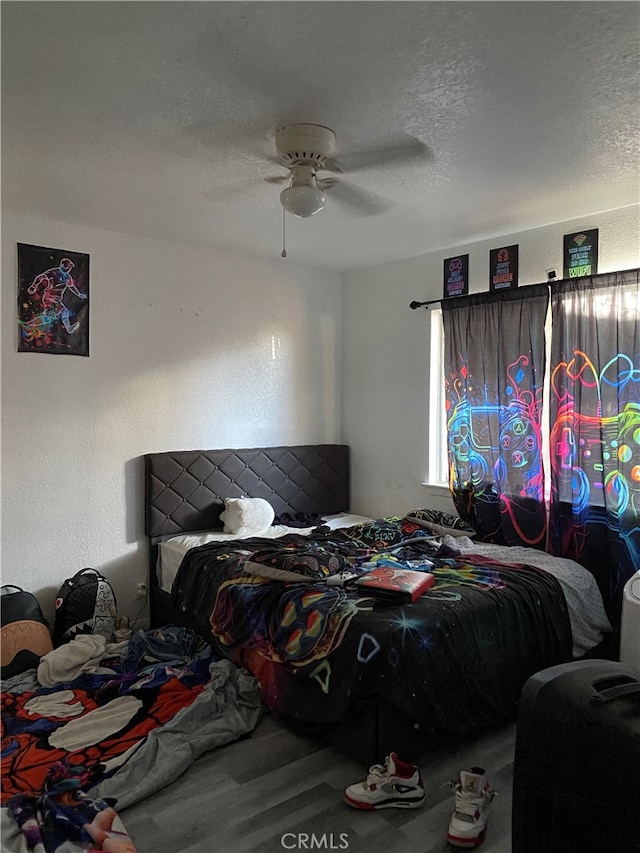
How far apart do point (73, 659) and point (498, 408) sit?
2787 millimetres

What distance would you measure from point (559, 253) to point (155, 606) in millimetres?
3288

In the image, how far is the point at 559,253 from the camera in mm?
3521

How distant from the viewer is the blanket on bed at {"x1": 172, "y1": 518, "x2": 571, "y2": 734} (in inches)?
92.0

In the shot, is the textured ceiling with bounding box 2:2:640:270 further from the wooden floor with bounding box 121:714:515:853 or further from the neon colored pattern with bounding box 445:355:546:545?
the wooden floor with bounding box 121:714:515:853

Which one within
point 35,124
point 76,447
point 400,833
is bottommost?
point 400,833

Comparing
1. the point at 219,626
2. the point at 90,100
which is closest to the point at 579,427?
the point at 219,626

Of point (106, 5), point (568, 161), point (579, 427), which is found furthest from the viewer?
point (579, 427)

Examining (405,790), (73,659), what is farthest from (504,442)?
(73,659)

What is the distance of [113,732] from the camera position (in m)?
2.58

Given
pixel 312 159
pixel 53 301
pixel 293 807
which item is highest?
pixel 312 159

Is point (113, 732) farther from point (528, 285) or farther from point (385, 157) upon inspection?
point (528, 285)

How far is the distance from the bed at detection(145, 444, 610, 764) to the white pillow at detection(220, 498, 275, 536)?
0.25ft

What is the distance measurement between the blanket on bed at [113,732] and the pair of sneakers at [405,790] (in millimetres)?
682

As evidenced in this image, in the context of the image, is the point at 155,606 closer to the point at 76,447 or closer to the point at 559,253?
the point at 76,447
